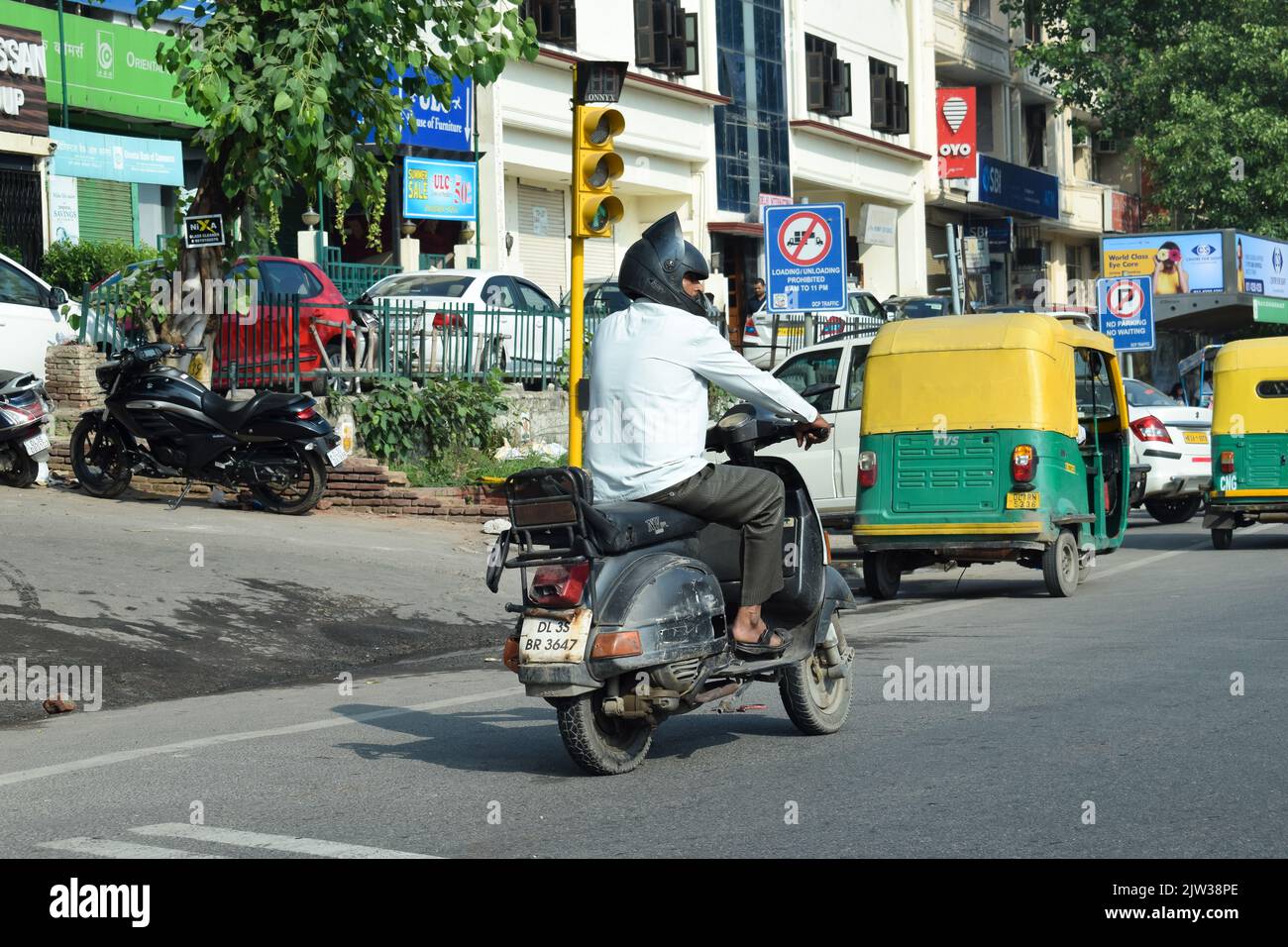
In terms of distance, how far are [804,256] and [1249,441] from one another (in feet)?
16.1

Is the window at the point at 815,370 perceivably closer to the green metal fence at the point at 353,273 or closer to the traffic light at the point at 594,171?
the traffic light at the point at 594,171

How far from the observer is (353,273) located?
83.0ft

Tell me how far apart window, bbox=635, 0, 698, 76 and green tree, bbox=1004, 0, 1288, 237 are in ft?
54.6

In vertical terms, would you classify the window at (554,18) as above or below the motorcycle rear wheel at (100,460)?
above

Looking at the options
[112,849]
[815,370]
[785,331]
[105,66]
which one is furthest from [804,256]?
[112,849]

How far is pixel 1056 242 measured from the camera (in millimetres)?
56812

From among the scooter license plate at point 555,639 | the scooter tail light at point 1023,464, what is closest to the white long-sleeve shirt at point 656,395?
the scooter license plate at point 555,639

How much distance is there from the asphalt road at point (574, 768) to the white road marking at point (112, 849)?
2 centimetres

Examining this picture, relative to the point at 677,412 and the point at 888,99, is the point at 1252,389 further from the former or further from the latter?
the point at 888,99

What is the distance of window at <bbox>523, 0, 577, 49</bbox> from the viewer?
101 ft

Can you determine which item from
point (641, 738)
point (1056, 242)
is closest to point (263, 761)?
point (641, 738)

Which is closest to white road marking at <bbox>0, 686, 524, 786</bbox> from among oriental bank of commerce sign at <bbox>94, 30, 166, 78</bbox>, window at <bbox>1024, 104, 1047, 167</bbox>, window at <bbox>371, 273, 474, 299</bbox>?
window at <bbox>371, 273, 474, 299</bbox>

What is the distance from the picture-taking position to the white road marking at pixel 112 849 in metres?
5.58
